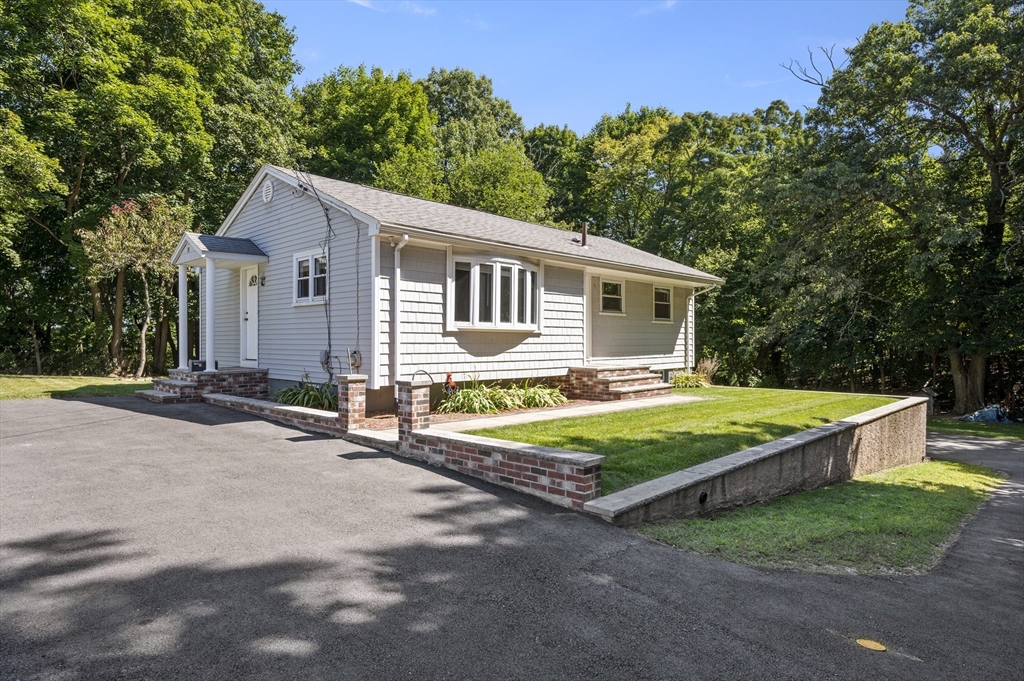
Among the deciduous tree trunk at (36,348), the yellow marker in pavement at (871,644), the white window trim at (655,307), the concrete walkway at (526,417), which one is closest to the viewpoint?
the yellow marker in pavement at (871,644)

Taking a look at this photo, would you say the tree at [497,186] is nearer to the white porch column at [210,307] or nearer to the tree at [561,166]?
the tree at [561,166]

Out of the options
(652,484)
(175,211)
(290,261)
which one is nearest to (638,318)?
(290,261)

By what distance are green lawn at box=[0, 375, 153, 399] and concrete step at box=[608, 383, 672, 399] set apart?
37.9 ft

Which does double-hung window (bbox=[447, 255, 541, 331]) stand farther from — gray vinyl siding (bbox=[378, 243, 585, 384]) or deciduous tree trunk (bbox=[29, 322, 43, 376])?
deciduous tree trunk (bbox=[29, 322, 43, 376])

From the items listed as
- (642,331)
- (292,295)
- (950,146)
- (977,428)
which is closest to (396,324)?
(292,295)

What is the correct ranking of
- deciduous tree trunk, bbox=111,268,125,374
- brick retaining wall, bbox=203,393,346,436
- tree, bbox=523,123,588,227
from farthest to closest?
tree, bbox=523,123,588,227
deciduous tree trunk, bbox=111,268,125,374
brick retaining wall, bbox=203,393,346,436

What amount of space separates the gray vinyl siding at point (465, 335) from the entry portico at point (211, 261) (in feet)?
15.2

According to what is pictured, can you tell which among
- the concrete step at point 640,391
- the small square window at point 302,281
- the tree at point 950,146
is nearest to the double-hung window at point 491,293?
the concrete step at point 640,391

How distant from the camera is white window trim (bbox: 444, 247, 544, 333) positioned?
10273mm

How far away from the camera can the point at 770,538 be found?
4.99 m

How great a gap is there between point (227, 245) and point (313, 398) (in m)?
4.68

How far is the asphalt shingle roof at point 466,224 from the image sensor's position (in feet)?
33.1

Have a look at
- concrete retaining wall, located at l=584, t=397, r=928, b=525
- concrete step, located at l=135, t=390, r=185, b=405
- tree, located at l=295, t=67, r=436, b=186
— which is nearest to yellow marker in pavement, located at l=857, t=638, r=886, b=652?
concrete retaining wall, located at l=584, t=397, r=928, b=525

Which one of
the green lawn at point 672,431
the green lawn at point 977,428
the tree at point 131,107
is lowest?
the green lawn at point 977,428
